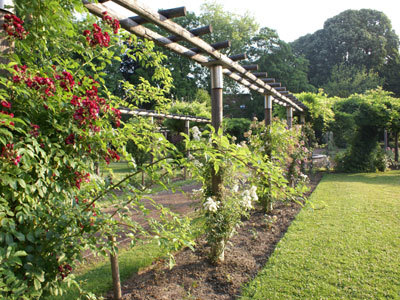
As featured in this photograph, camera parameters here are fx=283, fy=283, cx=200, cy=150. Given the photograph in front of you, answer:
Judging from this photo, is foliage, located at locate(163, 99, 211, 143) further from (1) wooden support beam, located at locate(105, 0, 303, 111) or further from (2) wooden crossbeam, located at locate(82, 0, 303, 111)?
(1) wooden support beam, located at locate(105, 0, 303, 111)

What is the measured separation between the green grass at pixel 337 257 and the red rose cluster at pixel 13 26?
1808 millimetres

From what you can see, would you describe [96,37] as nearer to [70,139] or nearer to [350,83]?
[70,139]

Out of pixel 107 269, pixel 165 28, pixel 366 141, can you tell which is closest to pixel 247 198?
pixel 107 269

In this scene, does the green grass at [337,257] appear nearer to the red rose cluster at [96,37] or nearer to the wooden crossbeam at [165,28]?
the red rose cluster at [96,37]

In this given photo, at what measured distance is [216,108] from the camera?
11.9 feet

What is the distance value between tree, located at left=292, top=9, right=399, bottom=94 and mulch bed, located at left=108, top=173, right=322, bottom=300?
28400 millimetres

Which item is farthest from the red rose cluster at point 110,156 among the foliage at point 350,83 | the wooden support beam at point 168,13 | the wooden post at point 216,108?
the foliage at point 350,83

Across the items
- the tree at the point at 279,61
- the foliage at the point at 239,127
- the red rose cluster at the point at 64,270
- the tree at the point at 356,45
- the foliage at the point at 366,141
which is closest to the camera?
the red rose cluster at the point at 64,270

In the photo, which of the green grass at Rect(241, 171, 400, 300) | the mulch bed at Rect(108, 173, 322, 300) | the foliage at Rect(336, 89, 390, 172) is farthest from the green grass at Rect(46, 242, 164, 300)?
the foliage at Rect(336, 89, 390, 172)

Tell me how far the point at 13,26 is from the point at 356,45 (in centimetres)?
3432

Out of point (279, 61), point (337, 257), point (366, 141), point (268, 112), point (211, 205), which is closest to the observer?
point (211, 205)

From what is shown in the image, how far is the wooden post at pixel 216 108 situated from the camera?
357cm

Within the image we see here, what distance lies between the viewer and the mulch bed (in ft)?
9.50

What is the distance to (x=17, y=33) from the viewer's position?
1233 mm
